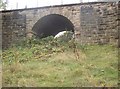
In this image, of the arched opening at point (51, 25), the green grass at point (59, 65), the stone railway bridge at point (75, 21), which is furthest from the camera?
the arched opening at point (51, 25)

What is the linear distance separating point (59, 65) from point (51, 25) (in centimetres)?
611

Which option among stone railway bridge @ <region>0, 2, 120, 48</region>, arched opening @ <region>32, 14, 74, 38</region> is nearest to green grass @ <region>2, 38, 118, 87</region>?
stone railway bridge @ <region>0, 2, 120, 48</region>

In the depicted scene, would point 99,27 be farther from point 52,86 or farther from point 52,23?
point 52,86

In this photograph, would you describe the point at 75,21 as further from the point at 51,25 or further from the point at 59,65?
the point at 59,65

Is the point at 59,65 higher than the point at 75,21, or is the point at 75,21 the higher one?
the point at 75,21

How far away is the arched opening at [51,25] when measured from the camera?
494 inches

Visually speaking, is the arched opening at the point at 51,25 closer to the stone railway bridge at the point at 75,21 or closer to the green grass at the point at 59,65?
the stone railway bridge at the point at 75,21

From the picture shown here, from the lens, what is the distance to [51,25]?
14.0 m

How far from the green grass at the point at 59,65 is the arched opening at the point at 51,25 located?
141 cm

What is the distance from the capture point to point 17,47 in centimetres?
1137

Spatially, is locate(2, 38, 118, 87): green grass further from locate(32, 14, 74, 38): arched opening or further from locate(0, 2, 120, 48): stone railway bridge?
locate(32, 14, 74, 38): arched opening

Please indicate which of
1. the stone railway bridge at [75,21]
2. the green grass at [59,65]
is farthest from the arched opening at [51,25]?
the green grass at [59,65]

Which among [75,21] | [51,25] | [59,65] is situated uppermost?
[75,21]

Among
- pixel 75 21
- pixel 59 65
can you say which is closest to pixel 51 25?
Answer: pixel 75 21
